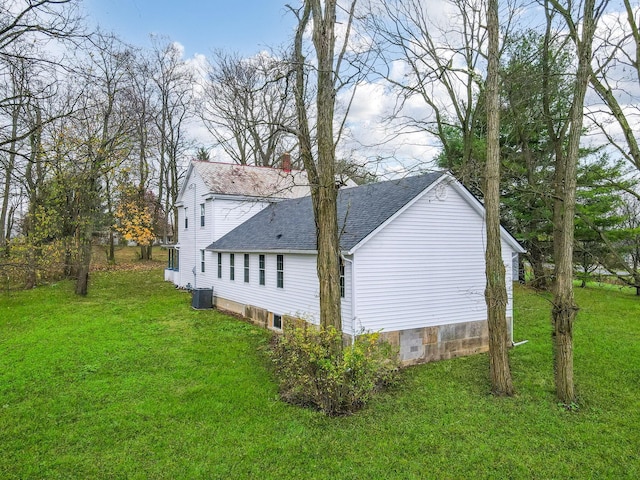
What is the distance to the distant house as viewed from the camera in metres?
9.75

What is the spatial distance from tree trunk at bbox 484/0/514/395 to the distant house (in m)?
2.05

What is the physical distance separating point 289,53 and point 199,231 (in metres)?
13.8

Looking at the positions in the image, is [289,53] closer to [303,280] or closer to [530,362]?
[303,280]

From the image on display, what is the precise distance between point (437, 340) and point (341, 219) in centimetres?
425

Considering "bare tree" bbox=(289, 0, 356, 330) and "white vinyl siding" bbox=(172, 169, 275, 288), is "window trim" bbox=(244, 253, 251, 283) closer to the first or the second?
"white vinyl siding" bbox=(172, 169, 275, 288)

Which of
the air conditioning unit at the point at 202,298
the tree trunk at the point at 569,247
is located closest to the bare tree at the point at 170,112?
the air conditioning unit at the point at 202,298

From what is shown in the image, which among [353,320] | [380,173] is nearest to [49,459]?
[353,320]

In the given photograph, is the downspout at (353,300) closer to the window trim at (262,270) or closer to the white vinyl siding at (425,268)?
the white vinyl siding at (425,268)

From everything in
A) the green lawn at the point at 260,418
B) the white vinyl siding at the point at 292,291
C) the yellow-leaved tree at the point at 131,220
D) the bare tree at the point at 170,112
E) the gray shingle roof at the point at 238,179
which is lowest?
the green lawn at the point at 260,418

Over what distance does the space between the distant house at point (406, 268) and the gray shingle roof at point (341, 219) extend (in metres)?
0.05

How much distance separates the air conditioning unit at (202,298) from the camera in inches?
667

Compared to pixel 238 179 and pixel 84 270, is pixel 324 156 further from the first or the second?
pixel 84 270

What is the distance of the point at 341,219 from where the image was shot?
463 inches

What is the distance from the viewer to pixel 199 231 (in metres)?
20.6
